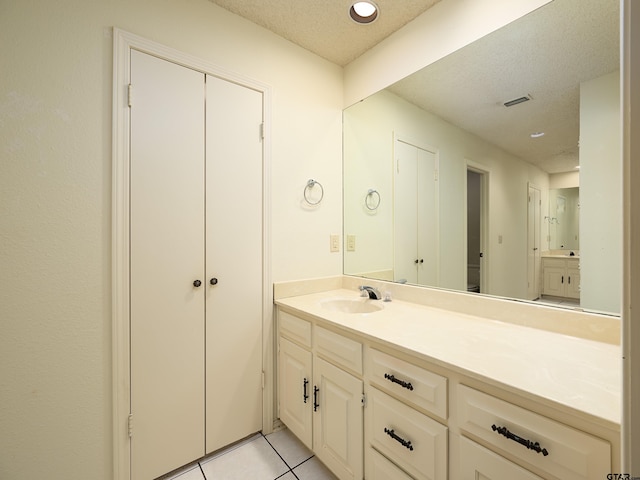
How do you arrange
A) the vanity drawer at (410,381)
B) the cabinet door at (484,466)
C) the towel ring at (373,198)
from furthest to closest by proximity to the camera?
the towel ring at (373,198) < the vanity drawer at (410,381) < the cabinet door at (484,466)

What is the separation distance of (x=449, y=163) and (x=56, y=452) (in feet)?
7.66

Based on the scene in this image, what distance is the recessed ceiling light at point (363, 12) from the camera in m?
1.54

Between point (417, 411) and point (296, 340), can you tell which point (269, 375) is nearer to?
point (296, 340)

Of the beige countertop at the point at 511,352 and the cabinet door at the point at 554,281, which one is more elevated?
the cabinet door at the point at 554,281

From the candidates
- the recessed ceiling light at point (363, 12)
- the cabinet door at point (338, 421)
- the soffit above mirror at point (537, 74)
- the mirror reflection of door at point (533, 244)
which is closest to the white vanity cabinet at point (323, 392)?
the cabinet door at point (338, 421)

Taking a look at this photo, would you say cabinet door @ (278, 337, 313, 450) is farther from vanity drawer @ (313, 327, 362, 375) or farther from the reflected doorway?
the reflected doorway

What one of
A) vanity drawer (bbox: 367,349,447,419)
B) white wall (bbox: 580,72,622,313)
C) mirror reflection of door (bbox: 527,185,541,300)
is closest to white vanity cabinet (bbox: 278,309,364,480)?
vanity drawer (bbox: 367,349,447,419)

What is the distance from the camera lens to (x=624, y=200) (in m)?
0.44

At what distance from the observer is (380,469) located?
1117 mm

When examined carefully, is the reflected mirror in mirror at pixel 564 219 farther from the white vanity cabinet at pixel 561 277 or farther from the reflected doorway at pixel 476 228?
the reflected doorway at pixel 476 228

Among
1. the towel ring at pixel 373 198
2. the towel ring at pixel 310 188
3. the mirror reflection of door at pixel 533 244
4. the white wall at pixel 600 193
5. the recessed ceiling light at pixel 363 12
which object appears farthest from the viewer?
the towel ring at pixel 373 198

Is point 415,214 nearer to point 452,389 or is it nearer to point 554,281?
point 554,281

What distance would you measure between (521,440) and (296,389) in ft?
3.65

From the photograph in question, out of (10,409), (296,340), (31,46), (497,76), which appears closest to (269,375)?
(296,340)
